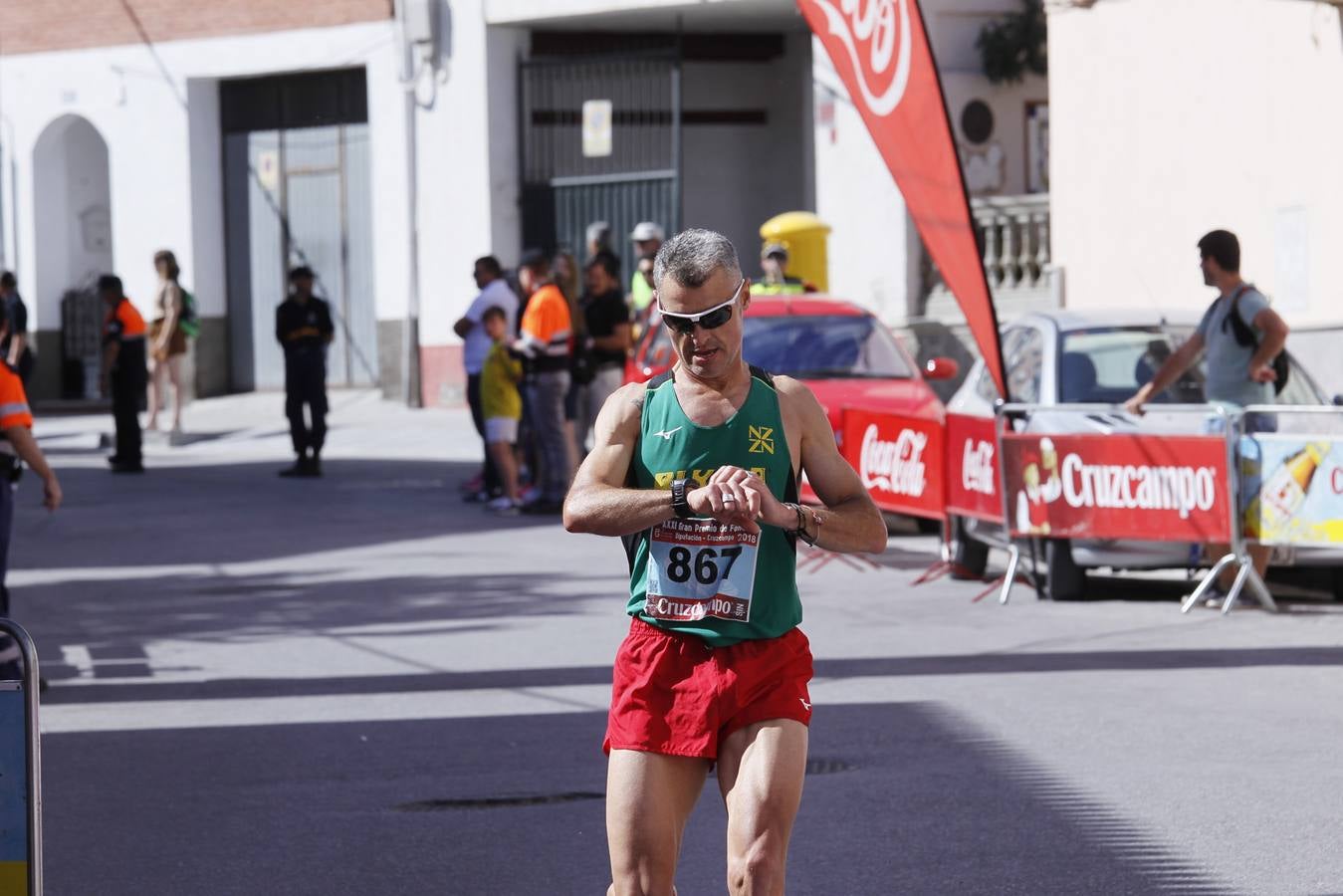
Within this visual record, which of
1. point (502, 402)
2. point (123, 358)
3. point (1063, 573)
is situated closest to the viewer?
point (1063, 573)

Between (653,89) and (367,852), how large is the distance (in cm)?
2479

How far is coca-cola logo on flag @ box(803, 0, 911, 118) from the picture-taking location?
12305 millimetres

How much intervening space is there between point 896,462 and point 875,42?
289cm

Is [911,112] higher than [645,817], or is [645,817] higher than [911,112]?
[911,112]

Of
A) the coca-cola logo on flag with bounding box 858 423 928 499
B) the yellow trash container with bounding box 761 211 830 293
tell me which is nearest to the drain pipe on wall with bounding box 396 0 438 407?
the yellow trash container with bounding box 761 211 830 293

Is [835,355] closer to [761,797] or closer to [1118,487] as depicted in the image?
[1118,487]

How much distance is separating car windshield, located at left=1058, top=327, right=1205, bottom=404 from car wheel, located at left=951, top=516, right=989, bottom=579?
1.06 meters

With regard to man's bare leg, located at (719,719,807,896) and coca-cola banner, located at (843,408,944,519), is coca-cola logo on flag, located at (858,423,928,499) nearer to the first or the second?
coca-cola banner, located at (843,408,944,519)

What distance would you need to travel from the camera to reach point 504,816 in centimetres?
746

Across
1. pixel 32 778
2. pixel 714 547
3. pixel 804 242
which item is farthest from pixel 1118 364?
pixel 804 242

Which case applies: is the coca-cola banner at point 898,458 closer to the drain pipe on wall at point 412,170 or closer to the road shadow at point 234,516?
the road shadow at point 234,516

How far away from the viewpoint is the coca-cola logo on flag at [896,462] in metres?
13.9

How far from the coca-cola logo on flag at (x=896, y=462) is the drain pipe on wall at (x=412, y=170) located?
17531 mm

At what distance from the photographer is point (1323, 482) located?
460 inches
